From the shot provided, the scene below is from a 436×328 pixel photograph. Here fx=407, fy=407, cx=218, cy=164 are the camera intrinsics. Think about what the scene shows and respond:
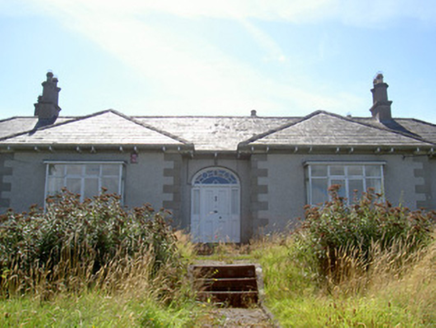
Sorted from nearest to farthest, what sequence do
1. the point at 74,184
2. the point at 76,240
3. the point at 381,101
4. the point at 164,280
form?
the point at 76,240, the point at 164,280, the point at 74,184, the point at 381,101

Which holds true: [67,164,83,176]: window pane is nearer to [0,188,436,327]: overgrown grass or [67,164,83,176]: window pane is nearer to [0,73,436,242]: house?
[0,73,436,242]: house

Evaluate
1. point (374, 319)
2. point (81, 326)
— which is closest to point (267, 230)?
point (374, 319)

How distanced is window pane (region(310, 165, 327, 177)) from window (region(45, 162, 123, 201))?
5567 millimetres

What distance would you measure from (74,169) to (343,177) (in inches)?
310

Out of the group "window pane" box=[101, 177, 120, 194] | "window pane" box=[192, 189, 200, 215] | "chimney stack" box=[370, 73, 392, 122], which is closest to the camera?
"window pane" box=[101, 177, 120, 194]

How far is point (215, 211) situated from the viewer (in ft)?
41.9

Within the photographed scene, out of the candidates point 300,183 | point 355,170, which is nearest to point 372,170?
point 355,170

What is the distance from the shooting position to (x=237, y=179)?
1286cm

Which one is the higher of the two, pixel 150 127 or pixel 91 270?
pixel 150 127

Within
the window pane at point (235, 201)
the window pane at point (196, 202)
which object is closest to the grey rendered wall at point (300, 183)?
the window pane at point (235, 201)

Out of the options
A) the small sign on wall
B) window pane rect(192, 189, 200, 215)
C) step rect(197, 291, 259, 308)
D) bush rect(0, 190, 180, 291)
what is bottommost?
step rect(197, 291, 259, 308)

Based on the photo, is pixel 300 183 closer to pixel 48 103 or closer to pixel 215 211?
pixel 215 211

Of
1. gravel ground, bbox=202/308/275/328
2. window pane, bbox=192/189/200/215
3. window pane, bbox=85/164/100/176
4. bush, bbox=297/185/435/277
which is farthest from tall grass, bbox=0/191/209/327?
window pane, bbox=192/189/200/215

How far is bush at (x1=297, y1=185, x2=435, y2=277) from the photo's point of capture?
6.07m
